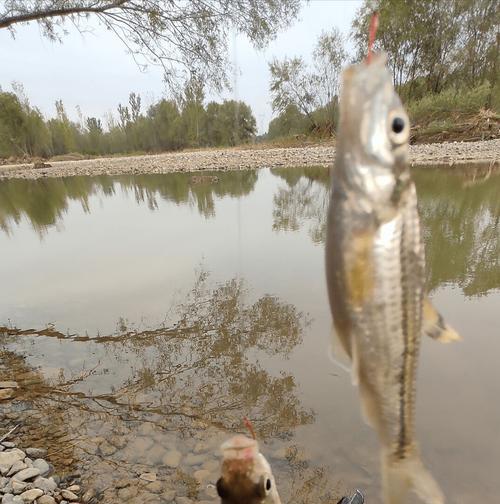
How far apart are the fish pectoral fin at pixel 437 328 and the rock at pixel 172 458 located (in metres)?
3.27

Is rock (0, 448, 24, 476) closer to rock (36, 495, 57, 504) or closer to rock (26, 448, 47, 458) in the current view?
rock (26, 448, 47, 458)

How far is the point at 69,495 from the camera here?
128 inches

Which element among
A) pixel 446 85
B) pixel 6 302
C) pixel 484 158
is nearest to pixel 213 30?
Answer: pixel 6 302

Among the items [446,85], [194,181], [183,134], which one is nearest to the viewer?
[194,181]

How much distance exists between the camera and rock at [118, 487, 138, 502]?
3.28m

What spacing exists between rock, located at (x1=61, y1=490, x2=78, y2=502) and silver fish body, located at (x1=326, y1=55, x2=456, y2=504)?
3.14m

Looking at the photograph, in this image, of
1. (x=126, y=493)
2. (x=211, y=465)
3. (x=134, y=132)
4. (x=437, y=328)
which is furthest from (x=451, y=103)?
(x=134, y=132)

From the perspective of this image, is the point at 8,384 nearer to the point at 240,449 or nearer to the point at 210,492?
the point at 210,492

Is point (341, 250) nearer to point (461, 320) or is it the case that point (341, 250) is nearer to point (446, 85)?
point (461, 320)

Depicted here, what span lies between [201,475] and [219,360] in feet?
5.61

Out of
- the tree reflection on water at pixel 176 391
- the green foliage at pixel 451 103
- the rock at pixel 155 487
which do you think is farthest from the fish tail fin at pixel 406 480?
the green foliage at pixel 451 103

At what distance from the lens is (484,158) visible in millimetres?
18672

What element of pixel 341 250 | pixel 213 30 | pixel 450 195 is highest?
pixel 213 30

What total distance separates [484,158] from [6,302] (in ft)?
68.5
